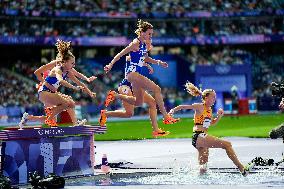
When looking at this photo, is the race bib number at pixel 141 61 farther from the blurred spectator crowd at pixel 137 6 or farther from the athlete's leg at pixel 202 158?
the blurred spectator crowd at pixel 137 6

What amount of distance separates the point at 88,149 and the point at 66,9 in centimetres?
4524

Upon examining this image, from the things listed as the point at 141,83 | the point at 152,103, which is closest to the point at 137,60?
the point at 141,83

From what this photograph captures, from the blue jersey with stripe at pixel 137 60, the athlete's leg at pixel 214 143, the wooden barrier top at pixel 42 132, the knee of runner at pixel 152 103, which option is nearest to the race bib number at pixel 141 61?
the blue jersey with stripe at pixel 137 60

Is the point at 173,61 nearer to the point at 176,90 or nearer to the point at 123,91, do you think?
the point at 176,90

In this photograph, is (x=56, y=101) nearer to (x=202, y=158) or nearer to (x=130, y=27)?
(x=202, y=158)

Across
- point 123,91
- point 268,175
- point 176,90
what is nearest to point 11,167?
point 123,91

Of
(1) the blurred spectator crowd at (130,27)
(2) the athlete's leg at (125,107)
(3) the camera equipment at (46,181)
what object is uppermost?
(1) the blurred spectator crowd at (130,27)

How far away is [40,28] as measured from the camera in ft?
181

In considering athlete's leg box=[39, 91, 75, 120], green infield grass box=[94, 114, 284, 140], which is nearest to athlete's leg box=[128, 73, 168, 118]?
athlete's leg box=[39, 91, 75, 120]

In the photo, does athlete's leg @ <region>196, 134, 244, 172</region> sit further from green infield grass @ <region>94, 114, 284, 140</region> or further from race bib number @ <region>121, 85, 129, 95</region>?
green infield grass @ <region>94, 114, 284, 140</region>

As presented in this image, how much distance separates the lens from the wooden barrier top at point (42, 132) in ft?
33.6

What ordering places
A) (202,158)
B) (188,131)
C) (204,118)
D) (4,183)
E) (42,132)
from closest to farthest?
(4,183)
(42,132)
(204,118)
(202,158)
(188,131)

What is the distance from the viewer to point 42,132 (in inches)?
420

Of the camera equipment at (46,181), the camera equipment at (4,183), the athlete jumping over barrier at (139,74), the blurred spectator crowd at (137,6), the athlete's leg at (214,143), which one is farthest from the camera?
the blurred spectator crowd at (137,6)
